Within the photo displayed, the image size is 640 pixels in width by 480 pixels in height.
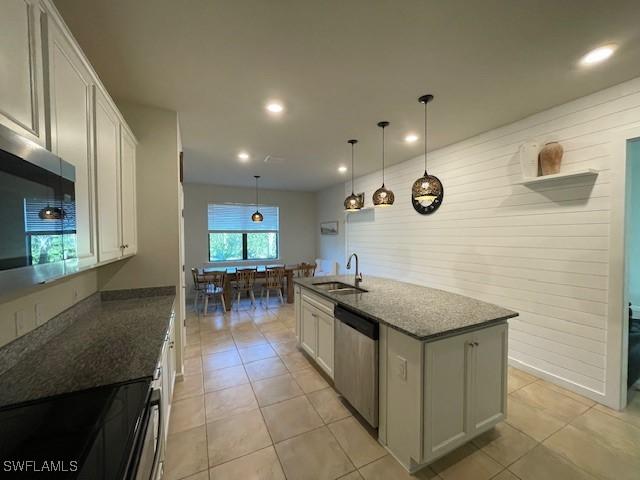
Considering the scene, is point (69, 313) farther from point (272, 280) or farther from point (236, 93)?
point (272, 280)

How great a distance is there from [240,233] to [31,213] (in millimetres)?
6030

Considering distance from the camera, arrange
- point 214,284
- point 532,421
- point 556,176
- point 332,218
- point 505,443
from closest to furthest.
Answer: point 505,443
point 532,421
point 556,176
point 214,284
point 332,218

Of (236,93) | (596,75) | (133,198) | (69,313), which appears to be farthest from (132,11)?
(596,75)

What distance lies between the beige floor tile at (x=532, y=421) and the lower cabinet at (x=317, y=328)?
5.07 feet

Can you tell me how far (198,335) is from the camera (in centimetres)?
386

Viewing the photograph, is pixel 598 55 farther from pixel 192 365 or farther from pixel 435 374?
pixel 192 365

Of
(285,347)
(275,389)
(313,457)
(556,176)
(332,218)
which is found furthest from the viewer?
(332,218)

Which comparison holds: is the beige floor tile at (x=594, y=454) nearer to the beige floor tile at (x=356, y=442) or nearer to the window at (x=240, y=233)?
the beige floor tile at (x=356, y=442)

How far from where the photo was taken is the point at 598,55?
1814 millimetres

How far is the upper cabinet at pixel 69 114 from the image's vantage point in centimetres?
83

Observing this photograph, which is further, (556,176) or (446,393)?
(556,176)

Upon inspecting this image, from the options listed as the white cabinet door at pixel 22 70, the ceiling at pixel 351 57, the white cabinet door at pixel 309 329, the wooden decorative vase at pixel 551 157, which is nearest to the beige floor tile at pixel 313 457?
the white cabinet door at pixel 309 329

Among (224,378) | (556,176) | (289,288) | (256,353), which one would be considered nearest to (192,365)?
(224,378)

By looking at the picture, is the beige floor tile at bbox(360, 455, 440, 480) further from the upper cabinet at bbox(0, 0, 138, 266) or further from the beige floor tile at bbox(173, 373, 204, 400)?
the upper cabinet at bbox(0, 0, 138, 266)
